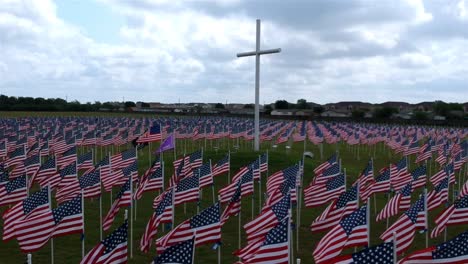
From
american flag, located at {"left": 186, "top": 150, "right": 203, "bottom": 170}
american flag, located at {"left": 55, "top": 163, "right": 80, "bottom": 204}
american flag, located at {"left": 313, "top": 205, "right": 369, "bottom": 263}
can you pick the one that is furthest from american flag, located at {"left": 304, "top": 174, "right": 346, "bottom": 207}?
american flag, located at {"left": 186, "top": 150, "right": 203, "bottom": 170}

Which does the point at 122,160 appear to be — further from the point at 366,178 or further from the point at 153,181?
the point at 366,178

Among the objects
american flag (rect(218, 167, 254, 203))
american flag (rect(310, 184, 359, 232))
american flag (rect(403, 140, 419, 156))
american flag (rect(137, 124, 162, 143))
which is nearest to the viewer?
american flag (rect(310, 184, 359, 232))

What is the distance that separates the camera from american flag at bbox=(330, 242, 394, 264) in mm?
7723

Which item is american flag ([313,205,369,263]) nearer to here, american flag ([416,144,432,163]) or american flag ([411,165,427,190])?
american flag ([411,165,427,190])

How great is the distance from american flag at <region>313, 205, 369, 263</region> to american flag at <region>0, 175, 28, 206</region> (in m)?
10.3

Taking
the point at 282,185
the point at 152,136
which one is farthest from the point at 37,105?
the point at 282,185

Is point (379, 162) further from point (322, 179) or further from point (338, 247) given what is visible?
point (338, 247)

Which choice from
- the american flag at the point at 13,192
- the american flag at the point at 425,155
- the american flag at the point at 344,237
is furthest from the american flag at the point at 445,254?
the american flag at the point at 425,155

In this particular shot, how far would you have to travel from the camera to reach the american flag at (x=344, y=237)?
32.4ft

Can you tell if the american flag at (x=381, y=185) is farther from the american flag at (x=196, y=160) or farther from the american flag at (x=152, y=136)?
the american flag at (x=152, y=136)

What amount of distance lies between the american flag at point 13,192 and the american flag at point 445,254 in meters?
12.3

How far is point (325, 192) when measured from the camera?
16.1m

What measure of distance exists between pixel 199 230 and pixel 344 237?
296 centimetres

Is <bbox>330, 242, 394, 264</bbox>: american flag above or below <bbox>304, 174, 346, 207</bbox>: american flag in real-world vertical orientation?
above
